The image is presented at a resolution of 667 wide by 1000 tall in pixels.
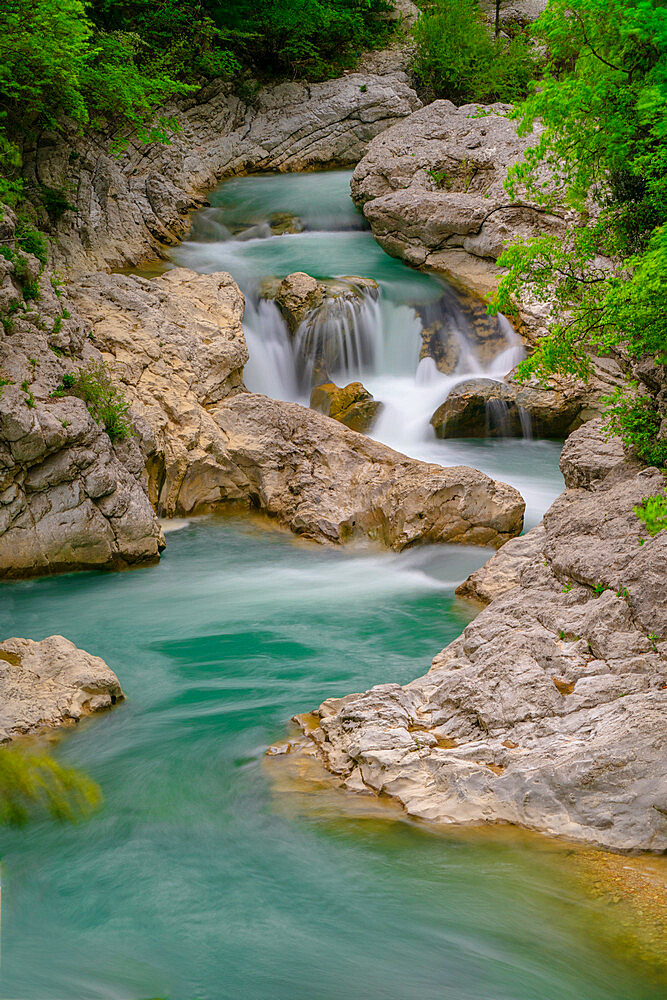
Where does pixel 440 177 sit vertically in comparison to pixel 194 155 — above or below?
below

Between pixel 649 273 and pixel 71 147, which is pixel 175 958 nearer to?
pixel 649 273

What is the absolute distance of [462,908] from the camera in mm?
3822

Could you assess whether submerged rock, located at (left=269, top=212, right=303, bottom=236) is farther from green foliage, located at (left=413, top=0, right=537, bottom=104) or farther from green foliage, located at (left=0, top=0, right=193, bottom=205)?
green foliage, located at (left=413, top=0, right=537, bottom=104)

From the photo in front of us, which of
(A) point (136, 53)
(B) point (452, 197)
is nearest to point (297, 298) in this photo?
(B) point (452, 197)

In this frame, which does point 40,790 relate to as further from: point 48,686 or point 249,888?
point 249,888

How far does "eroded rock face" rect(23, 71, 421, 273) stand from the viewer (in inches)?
555

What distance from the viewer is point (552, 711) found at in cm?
484

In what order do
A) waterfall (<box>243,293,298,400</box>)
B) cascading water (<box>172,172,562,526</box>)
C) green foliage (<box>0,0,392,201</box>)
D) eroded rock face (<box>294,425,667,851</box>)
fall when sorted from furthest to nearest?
waterfall (<box>243,293,298,400</box>) < cascading water (<box>172,172,562,526</box>) < green foliage (<box>0,0,392,201</box>) < eroded rock face (<box>294,425,667,851</box>)

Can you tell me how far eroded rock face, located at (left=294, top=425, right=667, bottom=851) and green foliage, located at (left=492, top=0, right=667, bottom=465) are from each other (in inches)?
47.7

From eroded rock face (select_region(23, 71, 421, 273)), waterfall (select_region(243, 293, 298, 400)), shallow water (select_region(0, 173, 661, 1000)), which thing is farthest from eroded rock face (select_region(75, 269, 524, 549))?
eroded rock face (select_region(23, 71, 421, 273))

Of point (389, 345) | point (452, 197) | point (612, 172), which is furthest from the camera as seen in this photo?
point (452, 197)

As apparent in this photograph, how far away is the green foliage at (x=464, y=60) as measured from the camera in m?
22.2

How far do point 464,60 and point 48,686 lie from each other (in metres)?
21.9

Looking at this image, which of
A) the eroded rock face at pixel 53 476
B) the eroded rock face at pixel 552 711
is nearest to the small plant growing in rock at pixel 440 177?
the eroded rock face at pixel 53 476
